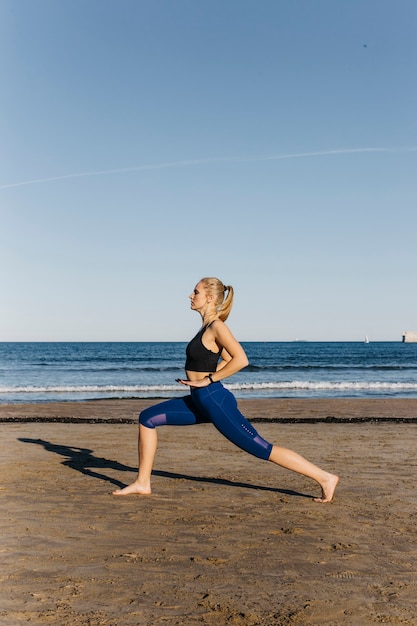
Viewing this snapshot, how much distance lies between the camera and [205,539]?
498 cm

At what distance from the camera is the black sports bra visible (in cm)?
581

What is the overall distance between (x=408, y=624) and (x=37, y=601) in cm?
200

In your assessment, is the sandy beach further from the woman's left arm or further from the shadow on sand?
the woman's left arm

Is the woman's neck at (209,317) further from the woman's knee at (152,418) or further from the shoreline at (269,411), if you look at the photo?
the shoreline at (269,411)

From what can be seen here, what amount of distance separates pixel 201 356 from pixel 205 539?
5.13 feet

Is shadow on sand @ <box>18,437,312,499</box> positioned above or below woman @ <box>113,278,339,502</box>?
below

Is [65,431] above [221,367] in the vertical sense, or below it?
below

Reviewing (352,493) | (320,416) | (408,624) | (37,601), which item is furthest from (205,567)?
(320,416)

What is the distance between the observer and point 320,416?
15852 mm

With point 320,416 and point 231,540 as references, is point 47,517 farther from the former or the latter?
point 320,416

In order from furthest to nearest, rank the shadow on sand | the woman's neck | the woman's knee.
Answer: the shadow on sand, the woman's knee, the woman's neck

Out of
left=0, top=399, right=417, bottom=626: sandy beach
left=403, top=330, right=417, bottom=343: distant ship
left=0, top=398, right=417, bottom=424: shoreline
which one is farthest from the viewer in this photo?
left=403, top=330, right=417, bottom=343: distant ship

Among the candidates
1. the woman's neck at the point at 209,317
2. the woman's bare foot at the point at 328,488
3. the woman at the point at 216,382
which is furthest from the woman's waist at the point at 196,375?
the woman's bare foot at the point at 328,488

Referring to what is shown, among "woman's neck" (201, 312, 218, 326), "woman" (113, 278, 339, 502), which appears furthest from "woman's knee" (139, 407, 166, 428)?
"woman's neck" (201, 312, 218, 326)
